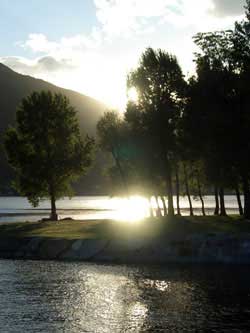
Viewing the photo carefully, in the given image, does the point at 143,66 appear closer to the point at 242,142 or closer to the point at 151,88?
the point at 151,88

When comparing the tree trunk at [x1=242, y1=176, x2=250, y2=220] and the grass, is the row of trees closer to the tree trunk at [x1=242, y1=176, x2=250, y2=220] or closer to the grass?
the tree trunk at [x1=242, y1=176, x2=250, y2=220]

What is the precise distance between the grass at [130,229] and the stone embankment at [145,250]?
4.13ft

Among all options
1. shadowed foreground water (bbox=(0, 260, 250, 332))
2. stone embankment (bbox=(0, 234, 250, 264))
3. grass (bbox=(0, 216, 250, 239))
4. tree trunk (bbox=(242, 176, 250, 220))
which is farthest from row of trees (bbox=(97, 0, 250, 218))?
shadowed foreground water (bbox=(0, 260, 250, 332))

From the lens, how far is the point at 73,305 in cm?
2998

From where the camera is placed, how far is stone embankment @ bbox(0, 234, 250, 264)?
44.8 metres

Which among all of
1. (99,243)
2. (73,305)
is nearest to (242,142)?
(99,243)

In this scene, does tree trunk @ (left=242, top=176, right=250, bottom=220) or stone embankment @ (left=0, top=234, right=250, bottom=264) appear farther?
tree trunk @ (left=242, top=176, right=250, bottom=220)

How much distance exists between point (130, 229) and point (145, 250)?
5.85 metres

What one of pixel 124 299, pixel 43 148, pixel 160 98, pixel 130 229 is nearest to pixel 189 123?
pixel 160 98

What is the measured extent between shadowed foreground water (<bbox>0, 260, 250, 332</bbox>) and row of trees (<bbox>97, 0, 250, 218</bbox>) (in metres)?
17.3

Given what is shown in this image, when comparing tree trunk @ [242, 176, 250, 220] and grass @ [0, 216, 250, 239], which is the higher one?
tree trunk @ [242, 176, 250, 220]

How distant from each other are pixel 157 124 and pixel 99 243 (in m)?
19.3

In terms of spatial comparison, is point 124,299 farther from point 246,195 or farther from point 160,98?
point 160,98

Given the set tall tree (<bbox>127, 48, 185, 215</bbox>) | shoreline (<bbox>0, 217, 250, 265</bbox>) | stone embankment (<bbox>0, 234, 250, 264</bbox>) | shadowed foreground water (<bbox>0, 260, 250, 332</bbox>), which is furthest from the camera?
tall tree (<bbox>127, 48, 185, 215</bbox>)
